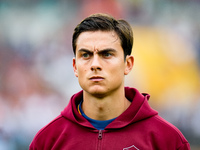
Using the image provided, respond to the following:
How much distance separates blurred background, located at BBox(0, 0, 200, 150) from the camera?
6449mm

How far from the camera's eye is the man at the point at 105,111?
2422mm

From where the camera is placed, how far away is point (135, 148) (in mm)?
2393

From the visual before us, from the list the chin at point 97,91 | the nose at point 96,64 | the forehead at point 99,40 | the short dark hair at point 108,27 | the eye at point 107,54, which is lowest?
the chin at point 97,91

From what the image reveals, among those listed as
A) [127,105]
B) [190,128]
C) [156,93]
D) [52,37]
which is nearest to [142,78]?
[156,93]

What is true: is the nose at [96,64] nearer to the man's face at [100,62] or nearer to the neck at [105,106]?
the man's face at [100,62]

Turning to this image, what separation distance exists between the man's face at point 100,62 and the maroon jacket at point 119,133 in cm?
23

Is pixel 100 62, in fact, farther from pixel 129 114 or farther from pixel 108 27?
pixel 129 114

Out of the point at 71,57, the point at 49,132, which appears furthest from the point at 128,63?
the point at 71,57

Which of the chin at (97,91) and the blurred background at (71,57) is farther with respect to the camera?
the blurred background at (71,57)

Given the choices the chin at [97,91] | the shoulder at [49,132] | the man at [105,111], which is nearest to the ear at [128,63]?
the man at [105,111]

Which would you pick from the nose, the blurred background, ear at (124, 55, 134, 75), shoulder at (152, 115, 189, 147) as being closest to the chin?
the nose

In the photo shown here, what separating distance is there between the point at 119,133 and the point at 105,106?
0.21 metres

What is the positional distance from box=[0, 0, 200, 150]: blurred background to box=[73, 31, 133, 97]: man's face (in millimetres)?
3958

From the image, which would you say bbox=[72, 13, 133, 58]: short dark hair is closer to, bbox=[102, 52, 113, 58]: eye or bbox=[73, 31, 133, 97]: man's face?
bbox=[73, 31, 133, 97]: man's face
